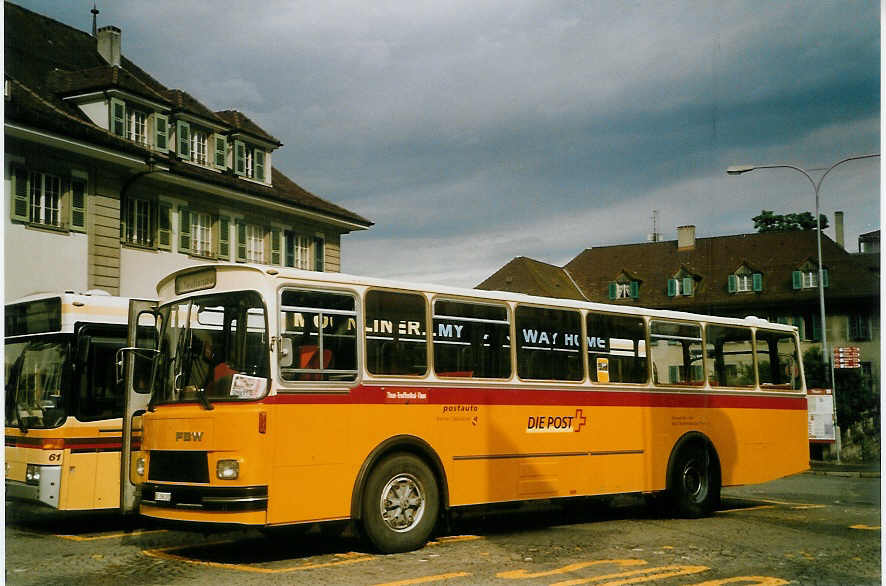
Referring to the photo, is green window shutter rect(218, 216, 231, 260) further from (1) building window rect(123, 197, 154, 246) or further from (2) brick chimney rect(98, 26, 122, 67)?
(2) brick chimney rect(98, 26, 122, 67)

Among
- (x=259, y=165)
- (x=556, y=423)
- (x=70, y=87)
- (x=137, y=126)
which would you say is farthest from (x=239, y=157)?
(x=556, y=423)

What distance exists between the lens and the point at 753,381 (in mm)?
15297

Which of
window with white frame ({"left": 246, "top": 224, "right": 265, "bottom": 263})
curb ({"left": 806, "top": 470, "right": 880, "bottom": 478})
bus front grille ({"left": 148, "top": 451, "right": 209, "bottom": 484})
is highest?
window with white frame ({"left": 246, "top": 224, "right": 265, "bottom": 263})

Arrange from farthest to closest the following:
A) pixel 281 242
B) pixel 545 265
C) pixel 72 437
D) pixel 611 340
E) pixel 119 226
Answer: pixel 545 265, pixel 281 242, pixel 119 226, pixel 611 340, pixel 72 437

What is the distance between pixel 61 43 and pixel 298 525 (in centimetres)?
2402

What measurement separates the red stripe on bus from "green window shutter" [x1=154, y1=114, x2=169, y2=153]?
62.8 ft

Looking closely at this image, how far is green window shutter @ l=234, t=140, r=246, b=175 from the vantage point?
31688 millimetres

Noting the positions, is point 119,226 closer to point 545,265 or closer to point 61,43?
point 61,43

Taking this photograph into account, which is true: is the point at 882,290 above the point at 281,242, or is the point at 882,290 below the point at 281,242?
below

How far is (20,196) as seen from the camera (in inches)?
882

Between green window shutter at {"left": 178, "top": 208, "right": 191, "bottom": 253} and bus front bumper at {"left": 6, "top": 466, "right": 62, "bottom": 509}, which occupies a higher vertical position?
green window shutter at {"left": 178, "top": 208, "right": 191, "bottom": 253}

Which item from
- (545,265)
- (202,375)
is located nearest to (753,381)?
(202,375)

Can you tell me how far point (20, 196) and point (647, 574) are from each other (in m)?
18.4

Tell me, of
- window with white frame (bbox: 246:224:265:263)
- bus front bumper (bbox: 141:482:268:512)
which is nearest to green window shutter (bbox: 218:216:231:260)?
window with white frame (bbox: 246:224:265:263)
